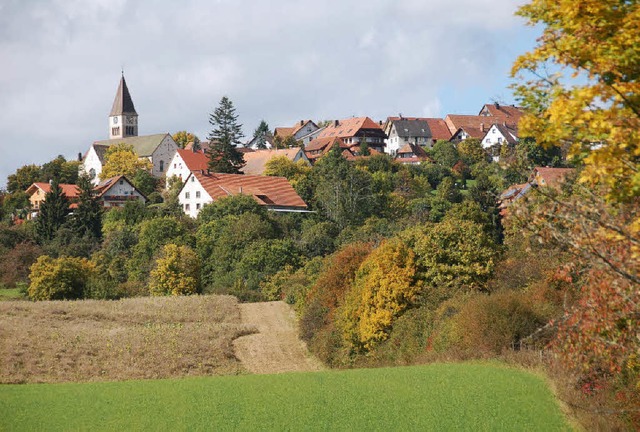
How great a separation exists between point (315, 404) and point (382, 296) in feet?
50.5

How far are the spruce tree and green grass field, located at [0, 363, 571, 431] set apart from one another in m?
55.9

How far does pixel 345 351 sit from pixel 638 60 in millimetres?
25690

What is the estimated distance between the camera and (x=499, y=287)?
32719 millimetres

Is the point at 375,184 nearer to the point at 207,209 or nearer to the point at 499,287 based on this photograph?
the point at 207,209

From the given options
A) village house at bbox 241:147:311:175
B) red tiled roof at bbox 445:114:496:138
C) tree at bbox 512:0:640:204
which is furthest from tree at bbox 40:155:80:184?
tree at bbox 512:0:640:204

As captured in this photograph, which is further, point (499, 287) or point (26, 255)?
point (26, 255)

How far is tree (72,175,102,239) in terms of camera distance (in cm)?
A: 7625

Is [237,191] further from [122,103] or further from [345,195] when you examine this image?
[122,103]

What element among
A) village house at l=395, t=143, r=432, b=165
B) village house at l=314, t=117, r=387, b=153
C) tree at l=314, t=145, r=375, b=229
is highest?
village house at l=314, t=117, r=387, b=153

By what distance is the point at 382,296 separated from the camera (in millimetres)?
32969

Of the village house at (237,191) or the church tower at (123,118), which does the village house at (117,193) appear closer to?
the village house at (237,191)

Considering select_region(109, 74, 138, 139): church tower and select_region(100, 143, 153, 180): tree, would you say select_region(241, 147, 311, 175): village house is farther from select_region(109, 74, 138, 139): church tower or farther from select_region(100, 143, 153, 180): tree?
select_region(109, 74, 138, 139): church tower

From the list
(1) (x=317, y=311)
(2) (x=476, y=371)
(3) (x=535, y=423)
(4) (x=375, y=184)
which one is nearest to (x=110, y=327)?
(1) (x=317, y=311)

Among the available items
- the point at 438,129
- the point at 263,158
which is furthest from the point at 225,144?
the point at 438,129
